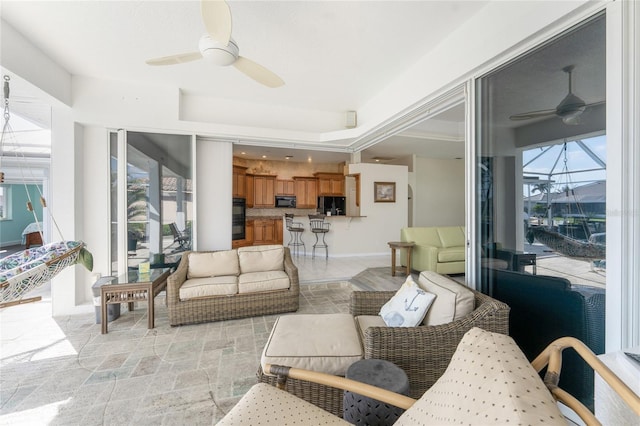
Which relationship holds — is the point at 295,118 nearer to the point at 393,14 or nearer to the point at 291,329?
the point at 393,14

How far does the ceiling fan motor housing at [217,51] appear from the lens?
6.14 ft

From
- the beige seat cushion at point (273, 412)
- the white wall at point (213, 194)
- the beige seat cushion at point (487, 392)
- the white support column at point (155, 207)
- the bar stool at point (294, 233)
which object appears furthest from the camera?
the bar stool at point (294, 233)

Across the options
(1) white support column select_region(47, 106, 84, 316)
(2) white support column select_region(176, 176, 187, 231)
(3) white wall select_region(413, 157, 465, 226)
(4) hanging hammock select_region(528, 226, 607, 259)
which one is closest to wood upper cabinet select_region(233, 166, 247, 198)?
(2) white support column select_region(176, 176, 187, 231)

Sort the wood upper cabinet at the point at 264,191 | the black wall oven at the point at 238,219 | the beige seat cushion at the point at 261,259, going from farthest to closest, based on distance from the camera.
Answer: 1. the wood upper cabinet at the point at 264,191
2. the black wall oven at the point at 238,219
3. the beige seat cushion at the point at 261,259

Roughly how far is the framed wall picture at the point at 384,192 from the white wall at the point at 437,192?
3.46 ft

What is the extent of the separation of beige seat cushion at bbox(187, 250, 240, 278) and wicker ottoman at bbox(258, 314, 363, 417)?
176 cm

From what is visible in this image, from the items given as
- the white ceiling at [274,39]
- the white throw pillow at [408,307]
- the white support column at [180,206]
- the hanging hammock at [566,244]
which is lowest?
the white throw pillow at [408,307]

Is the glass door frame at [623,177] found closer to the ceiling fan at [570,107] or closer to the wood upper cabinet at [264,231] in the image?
the ceiling fan at [570,107]

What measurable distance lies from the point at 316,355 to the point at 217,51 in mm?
2295

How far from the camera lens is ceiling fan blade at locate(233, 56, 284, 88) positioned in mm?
2113

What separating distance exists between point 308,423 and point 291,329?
766 millimetres

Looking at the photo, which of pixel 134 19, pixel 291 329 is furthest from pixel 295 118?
pixel 291 329

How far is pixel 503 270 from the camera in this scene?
2043mm

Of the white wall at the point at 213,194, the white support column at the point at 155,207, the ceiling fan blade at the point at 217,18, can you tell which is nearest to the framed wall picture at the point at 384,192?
the white wall at the point at 213,194
